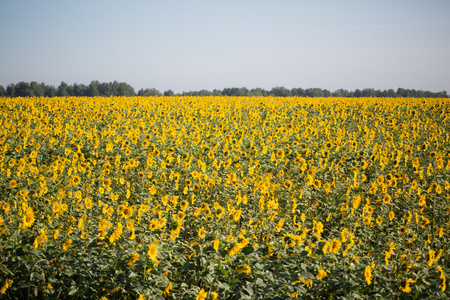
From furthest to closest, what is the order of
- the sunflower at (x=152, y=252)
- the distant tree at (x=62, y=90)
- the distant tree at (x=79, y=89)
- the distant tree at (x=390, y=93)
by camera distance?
1. the distant tree at (x=390, y=93)
2. the distant tree at (x=79, y=89)
3. the distant tree at (x=62, y=90)
4. the sunflower at (x=152, y=252)

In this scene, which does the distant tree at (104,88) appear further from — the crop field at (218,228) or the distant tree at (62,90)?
the crop field at (218,228)

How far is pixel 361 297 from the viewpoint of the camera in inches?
125

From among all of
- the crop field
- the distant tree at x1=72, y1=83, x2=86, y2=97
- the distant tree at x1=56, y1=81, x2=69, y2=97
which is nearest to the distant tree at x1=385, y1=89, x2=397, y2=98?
the crop field

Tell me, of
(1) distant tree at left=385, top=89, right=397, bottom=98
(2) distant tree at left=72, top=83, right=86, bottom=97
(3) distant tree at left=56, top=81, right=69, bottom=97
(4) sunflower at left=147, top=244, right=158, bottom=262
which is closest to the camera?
(4) sunflower at left=147, top=244, right=158, bottom=262

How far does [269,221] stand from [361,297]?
6.40ft

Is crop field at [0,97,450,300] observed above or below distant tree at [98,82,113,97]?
below

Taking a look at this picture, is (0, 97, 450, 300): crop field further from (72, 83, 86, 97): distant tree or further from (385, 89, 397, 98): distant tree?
(385, 89, 397, 98): distant tree

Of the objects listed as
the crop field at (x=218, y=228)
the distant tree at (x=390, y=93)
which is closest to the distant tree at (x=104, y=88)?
the crop field at (x=218, y=228)


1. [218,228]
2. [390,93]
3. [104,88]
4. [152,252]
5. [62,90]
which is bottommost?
[218,228]

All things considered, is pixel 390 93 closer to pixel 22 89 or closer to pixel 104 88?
pixel 104 88

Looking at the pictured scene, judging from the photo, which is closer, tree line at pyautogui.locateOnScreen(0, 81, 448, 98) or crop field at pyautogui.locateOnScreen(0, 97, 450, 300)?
crop field at pyautogui.locateOnScreen(0, 97, 450, 300)

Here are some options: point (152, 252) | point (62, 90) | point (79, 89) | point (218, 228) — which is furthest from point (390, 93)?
point (152, 252)

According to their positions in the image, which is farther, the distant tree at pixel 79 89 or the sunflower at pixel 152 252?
the distant tree at pixel 79 89

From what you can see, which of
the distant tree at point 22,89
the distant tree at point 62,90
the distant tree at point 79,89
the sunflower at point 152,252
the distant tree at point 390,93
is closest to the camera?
the sunflower at point 152,252
